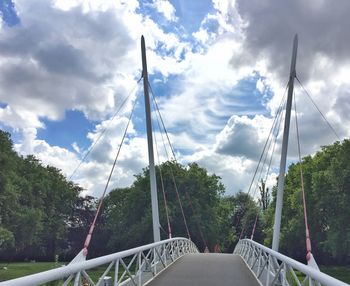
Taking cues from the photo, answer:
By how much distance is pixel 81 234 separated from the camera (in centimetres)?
7450

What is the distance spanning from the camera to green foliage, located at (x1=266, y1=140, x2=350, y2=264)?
36000 millimetres

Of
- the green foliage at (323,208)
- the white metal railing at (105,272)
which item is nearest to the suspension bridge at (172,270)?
the white metal railing at (105,272)

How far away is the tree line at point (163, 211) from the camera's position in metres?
38.8

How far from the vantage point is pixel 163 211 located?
2044 inches

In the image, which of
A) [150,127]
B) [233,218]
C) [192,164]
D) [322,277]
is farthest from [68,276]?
[233,218]

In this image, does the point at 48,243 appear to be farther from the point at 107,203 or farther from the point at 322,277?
the point at 322,277

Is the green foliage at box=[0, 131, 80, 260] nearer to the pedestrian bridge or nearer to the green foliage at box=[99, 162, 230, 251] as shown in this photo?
the green foliage at box=[99, 162, 230, 251]

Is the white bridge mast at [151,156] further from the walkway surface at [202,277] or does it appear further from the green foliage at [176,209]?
the green foliage at [176,209]

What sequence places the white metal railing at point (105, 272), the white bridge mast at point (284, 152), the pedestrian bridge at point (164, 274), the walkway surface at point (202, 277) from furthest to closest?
the white bridge mast at point (284, 152), the walkway surface at point (202, 277), the pedestrian bridge at point (164, 274), the white metal railing at point (105, 272)

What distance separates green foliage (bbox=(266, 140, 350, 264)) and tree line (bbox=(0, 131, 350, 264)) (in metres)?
0.08

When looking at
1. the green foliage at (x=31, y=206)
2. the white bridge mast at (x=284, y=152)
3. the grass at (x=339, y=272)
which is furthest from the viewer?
the green foliage at (x=31, y=206)

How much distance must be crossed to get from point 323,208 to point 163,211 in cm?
1826

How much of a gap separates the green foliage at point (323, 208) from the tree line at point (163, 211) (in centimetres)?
8

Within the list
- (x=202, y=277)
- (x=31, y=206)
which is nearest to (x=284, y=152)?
(x=202, y=277)
